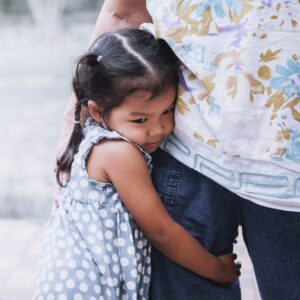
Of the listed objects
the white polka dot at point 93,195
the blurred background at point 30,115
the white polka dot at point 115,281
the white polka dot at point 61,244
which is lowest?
the blurred background at point 30,115

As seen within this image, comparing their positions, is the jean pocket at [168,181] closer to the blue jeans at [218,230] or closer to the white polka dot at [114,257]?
the blue jeans at [218,230]

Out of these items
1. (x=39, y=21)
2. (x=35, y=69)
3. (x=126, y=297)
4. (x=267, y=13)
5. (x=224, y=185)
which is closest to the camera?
(x=267, y=13)

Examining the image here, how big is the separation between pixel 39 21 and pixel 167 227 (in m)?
7.16

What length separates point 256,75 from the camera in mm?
1176

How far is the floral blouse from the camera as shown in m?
1.16

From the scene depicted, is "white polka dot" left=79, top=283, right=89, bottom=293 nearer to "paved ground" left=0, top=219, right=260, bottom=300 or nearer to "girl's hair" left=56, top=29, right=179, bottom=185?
"girl's hair" left=56, top=29, right=179, bottom=185

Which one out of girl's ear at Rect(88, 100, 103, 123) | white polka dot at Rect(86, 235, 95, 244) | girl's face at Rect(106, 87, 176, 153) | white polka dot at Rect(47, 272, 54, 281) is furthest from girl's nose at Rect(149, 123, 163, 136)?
white polka dot at Rect(47, 272, 54, 281)

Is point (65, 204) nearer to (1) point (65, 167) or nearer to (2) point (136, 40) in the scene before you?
(1) point (65, 167)

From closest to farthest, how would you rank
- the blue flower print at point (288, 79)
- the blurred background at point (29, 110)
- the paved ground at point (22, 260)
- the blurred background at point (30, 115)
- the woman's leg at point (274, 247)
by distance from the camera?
the blue flower print at point (288, 79), the woman's leg at point (274, 247), the paved ground at point (22, 260), the blurred background at point (30, 115), the blurred background at point (29, 110)

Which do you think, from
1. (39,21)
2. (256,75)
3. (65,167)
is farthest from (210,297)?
(39,21)

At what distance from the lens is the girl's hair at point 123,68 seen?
1.32m

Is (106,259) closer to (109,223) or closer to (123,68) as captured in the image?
(109,223)

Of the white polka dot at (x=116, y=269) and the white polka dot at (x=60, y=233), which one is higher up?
the white polka dot at (x=60, y=233)

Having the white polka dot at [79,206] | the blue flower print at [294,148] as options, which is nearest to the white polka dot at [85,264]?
the white polka dot at [79,206]
